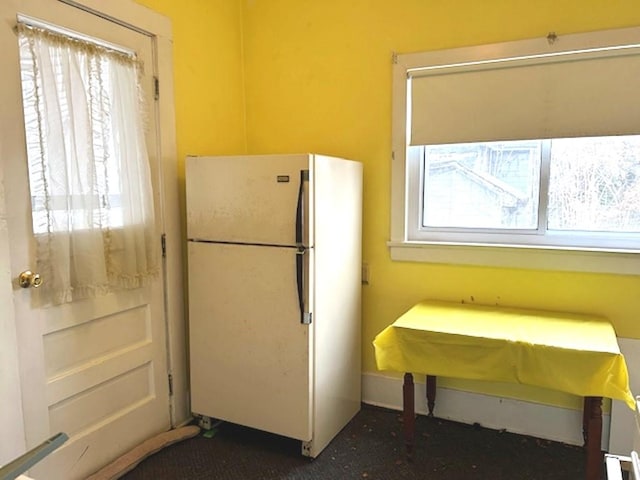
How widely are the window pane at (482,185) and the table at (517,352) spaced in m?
0.53

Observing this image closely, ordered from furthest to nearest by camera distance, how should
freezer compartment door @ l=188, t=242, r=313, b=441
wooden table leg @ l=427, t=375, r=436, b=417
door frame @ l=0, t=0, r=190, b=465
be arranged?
wooden table leg @ l=427, t=375, r=436, b=417
freezer compartment door @ l=188, t=242, r=313, b=441
door frame @ l=0, t=0, r=190, b=465

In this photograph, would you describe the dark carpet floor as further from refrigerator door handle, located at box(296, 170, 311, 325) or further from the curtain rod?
the curtain rod

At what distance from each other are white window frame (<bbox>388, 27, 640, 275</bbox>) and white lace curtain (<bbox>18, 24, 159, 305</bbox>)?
1.38 m

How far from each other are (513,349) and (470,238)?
80 centimetres

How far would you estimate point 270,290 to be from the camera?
2.36 metres

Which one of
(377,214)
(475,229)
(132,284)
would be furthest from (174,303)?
(475,229)

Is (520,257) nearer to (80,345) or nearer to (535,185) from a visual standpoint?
(535,185)

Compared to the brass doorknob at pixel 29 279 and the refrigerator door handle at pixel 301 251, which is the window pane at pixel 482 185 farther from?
the brass doorknob at pixel 29 279

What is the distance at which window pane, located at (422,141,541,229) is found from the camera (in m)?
2.58

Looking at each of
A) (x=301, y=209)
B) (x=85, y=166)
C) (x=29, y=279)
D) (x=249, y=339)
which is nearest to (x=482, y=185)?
(x=301, y=209)

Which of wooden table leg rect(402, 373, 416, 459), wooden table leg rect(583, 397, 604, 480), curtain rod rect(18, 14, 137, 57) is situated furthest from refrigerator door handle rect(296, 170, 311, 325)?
wooden table leg rect(583, 397, 604, 480)

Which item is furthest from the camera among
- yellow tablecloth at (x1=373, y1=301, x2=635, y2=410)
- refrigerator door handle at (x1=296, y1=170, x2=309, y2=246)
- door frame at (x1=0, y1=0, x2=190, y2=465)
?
refrigerator door handle at (x1=296, y1=170, x2=309, y2=246)

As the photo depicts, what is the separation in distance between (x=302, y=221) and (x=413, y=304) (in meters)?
0.98

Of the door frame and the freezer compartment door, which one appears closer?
the door frame
